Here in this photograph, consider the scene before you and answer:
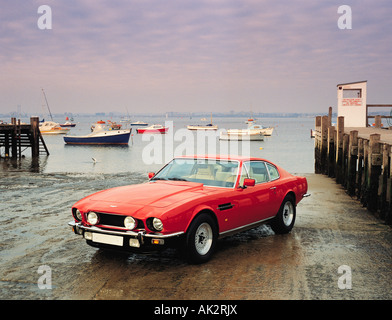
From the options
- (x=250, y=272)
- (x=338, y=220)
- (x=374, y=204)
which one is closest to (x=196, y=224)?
(x=250, y=272)

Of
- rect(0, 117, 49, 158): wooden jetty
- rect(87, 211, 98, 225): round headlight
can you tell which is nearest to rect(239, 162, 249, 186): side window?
rect(87, 211, 98, 225): round headlight

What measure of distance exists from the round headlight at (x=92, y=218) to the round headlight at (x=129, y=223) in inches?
20.2

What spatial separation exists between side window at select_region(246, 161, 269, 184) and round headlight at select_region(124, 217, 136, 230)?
2445 mm

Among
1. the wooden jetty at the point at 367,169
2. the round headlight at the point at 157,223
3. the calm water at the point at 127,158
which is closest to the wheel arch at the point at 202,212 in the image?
the round headlight at the point at 157,223

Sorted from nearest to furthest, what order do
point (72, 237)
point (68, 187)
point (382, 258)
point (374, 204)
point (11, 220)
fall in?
point (382, 258)
point (72, 237)
point (11, 220)
point (374, 204)
point (68, 187)

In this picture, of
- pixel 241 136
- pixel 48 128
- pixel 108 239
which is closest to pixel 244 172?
pixel 108 239

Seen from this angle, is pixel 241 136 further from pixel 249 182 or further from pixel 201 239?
pixel 201 239

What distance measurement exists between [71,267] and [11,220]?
4.11 m

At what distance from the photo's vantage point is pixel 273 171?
797 centimetres

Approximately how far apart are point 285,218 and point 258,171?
3.95ft

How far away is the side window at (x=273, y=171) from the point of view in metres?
7.84

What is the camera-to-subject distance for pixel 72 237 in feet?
25.7

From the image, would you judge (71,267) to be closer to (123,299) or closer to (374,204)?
(123,299)
